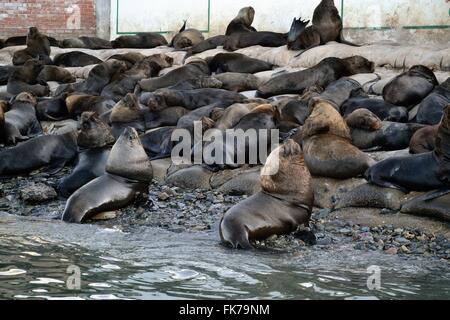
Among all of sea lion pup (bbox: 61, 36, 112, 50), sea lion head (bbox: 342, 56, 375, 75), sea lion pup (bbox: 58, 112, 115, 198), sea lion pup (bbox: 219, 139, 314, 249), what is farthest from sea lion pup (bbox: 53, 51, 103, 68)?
sea lion pup (bbox: 219, 139, 314, 249)

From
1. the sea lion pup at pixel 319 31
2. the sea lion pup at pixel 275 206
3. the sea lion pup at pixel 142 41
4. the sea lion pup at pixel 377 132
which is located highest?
the sea lion pup at pixel 319 31

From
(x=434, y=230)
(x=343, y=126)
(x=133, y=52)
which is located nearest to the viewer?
(x=434, y=230)

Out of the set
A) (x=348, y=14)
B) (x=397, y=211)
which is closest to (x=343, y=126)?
(x=397, y=211)

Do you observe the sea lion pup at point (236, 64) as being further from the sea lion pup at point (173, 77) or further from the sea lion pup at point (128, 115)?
the sea lion pup at point (128, 115)

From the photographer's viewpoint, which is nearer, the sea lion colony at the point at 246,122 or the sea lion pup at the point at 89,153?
the sea lion colony at the point at 246,122

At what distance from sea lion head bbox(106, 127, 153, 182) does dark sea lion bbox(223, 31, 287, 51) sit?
23.0 feet

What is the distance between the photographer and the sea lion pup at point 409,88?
1116 cm

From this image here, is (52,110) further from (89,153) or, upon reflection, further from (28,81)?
(89,153)

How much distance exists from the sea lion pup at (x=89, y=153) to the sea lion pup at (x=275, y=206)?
2.89 m

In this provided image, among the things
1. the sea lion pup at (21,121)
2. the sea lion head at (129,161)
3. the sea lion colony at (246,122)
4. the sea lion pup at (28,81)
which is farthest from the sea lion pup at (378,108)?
the sea lion pup at (28,81)

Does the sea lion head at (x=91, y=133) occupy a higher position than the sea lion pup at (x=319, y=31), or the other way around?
the sea lion pup at (x=319, y=31)

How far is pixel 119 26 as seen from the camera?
20.7 m
